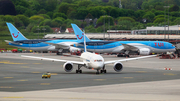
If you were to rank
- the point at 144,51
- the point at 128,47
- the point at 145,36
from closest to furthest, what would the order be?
the point at 144,51 → the point at 128,47 → the point at 145,36

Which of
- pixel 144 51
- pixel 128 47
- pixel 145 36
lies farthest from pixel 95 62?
pixel 145 36

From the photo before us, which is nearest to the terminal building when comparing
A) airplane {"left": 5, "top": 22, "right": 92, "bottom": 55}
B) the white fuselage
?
airplane {"left": 5, "top": 22, "right": 92, "bottom": 55}

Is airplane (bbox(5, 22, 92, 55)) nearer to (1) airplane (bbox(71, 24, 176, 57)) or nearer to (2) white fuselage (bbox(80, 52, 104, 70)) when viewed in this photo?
(1) airplane (bbox(71, 24, 176, 57))

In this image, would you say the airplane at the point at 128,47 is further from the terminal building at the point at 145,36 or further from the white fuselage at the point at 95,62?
the white fuselage at the point at 95,62

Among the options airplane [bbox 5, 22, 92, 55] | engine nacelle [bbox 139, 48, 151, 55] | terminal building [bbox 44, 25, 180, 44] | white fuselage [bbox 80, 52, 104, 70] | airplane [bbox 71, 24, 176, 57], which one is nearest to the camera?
white fuselage [bbox 80, 52, 104, 70]

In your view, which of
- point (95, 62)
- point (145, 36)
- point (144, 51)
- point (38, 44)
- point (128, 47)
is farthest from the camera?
point (145, 36)

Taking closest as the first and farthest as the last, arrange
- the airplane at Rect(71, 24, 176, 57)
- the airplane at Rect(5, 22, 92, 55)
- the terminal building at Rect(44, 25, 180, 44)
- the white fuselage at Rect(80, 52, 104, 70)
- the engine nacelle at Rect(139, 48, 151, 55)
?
the white fuselage at Rect(80, 52, 104, 70)
the engine nacelle at Rect(139, 48, 151, 55)
the airplane at Rect(71, 24, 176, 57)
the airplane at Rect(5, 22, 92, 55)
the terminal building at Rect(44, 25, 180, 44)

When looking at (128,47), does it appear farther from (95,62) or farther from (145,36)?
(95,62)

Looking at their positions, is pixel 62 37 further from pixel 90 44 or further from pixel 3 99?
pixel 3 99

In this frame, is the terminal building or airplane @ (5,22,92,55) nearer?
airplane @ (5,22,92,55)

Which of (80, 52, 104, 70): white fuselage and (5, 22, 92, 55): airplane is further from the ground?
(5, 22, 92, 55): airplane

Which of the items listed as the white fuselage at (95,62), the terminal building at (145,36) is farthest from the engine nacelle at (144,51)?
the white fuselage at (95,62)

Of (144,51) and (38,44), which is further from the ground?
(38,44)

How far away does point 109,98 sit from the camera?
24.9 meters
